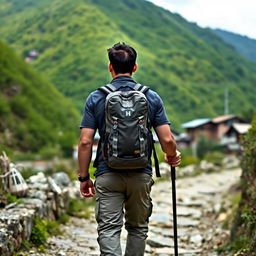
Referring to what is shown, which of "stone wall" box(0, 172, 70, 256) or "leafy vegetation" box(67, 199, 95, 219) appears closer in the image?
"stone wall" box(0, 172, 70, 256)

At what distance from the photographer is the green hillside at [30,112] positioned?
5238 centimetres

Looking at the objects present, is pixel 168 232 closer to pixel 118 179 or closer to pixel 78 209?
pixel 78 209

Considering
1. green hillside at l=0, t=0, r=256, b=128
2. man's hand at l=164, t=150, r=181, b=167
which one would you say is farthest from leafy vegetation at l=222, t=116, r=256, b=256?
green hillside at l=0, t=0, r=256, b=128

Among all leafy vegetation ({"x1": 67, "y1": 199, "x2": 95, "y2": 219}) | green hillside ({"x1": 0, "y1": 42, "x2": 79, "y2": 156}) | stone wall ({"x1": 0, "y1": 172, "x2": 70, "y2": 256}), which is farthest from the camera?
green hillside ({"x1": 0, "y1": 42, "x2": 79, "y2": 156})

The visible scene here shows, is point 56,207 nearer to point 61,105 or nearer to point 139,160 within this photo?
point 139,160

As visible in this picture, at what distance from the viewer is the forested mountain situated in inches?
6280

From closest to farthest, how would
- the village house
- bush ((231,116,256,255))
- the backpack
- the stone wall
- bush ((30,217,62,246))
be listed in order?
the backpack, the stone wall, bush ((231,116,256,255)), bush ((30,217,62,246)), the village house

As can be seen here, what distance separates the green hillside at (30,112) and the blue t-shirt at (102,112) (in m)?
44.3

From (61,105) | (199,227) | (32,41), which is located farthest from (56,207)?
(32,41)

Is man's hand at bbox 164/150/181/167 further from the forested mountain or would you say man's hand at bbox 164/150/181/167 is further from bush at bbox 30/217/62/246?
the forested mountain

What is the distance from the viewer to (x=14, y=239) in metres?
5.09

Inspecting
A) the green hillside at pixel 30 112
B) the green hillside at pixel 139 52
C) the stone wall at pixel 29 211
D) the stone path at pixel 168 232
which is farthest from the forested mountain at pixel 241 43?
the stone wall at pixel 29 211

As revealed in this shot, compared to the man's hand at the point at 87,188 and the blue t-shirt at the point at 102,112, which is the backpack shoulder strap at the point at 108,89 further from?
the man's hand at the point at 87,188

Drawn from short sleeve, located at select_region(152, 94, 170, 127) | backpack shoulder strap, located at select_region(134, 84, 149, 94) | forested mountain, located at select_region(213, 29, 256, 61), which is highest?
forested mountain, located at select_region(213, 29, 256, 61)
